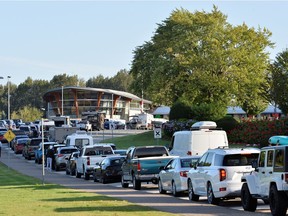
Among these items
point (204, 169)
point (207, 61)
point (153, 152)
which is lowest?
point (204, 169)

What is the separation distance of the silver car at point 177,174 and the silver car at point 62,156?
878 inches

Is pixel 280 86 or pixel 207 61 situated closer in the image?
pixel 207 61

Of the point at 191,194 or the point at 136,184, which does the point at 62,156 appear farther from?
the point at 191,194

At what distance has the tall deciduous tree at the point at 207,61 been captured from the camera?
7369 centimetres

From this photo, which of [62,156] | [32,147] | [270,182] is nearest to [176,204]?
[270,182]

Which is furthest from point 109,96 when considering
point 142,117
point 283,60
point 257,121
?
point 257,121

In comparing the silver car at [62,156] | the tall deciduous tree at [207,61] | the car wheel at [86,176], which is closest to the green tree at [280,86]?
the tall deciduous tree at [207,61]

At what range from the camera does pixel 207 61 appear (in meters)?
73.2

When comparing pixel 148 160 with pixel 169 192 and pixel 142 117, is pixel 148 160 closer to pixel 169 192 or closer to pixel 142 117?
pixel 169 192

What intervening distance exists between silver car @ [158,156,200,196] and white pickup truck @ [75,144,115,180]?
1244cm

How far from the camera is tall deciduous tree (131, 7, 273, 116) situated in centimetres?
7369

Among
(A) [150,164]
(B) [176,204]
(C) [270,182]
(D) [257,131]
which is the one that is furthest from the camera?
(D) [257,131]

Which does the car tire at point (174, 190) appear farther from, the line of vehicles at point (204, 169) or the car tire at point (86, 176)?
the car tire at point (86, 176)

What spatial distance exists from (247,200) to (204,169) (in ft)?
11.1
